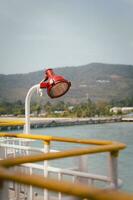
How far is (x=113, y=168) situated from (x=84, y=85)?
579 feet

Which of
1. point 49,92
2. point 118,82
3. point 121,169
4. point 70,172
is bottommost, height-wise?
point 121,169

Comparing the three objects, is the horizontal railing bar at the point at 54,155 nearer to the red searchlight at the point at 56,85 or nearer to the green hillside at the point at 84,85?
the red searchlight at the point at 56,85

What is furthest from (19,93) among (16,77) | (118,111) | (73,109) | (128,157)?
(128,157)

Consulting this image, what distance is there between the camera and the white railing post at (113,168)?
2.51 metres

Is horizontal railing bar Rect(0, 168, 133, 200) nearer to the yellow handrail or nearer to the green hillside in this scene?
the yellow handrail

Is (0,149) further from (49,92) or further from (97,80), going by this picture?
(97,80)

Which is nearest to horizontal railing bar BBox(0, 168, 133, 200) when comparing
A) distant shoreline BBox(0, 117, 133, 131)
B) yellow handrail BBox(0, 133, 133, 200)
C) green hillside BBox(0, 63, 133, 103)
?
yellow handrail BBox(0, 133, 133, 200)

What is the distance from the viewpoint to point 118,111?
130 metres

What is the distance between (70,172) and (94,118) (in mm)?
118730

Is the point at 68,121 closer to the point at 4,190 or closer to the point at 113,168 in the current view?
the point at 113,168

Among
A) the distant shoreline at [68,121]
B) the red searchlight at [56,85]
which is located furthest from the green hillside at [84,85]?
the red searchlight at [56,85]

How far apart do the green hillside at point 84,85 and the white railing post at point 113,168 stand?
14611 centimetres

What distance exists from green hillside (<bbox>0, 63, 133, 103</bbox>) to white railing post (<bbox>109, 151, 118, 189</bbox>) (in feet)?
479

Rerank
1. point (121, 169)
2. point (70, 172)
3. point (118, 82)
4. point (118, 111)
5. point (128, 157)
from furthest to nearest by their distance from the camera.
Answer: point (118, 82) < point (118, 111) < point (128, 157) < point (121, 169) < point (70, 172)
